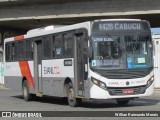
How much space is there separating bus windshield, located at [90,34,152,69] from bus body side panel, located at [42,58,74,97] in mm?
1621

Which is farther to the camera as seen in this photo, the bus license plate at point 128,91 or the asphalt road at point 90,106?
the asphalt road at point 90,106

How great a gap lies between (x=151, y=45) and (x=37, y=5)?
27.1 m

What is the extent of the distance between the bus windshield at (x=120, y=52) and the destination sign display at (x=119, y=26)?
28 cm

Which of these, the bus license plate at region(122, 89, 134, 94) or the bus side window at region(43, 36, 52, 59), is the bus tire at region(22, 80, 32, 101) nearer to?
the bus side window at region(43, 36, 52, 59)

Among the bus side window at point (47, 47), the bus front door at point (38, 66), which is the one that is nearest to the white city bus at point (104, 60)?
the bus side window at point (47, 47)

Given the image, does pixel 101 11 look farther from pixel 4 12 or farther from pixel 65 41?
pixel 65 41

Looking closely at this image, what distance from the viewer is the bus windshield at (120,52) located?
1594cm

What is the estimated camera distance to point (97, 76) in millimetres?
15859

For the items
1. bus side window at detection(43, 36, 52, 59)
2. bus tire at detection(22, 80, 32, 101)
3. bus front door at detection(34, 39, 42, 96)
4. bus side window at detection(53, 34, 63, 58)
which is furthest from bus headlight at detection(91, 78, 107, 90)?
bus tire at detection(22, 80, 32, 101)

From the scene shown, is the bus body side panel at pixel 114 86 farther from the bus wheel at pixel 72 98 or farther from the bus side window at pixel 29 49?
the bus side window at pixel 29 49

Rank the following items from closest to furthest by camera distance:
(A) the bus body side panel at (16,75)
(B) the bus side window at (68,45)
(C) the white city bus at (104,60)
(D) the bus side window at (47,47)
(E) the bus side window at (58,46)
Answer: (C) the white city bus at (104,60)
(B) the bus side window at (68,45)
(E) the bus side window at (58,46)
(D) the bus side window at (47,47)
(A) the bus body side panel at (16,75)

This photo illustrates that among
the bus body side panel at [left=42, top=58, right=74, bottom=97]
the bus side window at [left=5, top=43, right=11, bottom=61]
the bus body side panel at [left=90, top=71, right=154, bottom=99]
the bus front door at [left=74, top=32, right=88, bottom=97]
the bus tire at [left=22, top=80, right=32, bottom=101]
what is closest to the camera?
the bus body side panel at [left=90, top=71, right=154, bottom=99]

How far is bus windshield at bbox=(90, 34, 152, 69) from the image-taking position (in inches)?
627

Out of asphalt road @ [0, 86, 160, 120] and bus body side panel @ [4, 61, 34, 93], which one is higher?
bus body side panel @ [4, 61, 34, 93]
